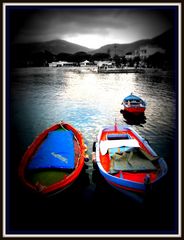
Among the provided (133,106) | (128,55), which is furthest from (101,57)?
(133,106)

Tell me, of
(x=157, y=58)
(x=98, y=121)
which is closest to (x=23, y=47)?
(x=98, y=121)

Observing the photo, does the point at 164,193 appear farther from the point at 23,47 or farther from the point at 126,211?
the point at 23,47

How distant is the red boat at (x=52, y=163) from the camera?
1094cm

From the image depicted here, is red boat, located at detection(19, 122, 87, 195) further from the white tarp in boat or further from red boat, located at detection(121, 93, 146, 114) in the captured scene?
red boat, located at detection(121, 93, 146, 114)

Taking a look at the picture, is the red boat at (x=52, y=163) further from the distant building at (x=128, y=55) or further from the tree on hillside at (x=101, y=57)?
the distant building at (x=128, y=55)

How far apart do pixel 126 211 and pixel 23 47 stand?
26.1 meters

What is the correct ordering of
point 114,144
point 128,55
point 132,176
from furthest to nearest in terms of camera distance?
1. point 128,55
2. point 114,144
3. point 132,176

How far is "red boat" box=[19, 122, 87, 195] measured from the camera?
10.9m

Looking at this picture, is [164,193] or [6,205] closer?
[6,205]

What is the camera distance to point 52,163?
1209 cm

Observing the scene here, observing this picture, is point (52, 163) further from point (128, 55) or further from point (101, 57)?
point (128, 55)

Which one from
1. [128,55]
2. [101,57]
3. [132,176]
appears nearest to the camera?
[132,176]

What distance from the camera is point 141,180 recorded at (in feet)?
36.8

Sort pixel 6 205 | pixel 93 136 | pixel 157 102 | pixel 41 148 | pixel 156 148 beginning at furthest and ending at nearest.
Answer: pixel 157 102
pixel 93 136
pixel 156 148
pixel 41 148
pixel 6 205
